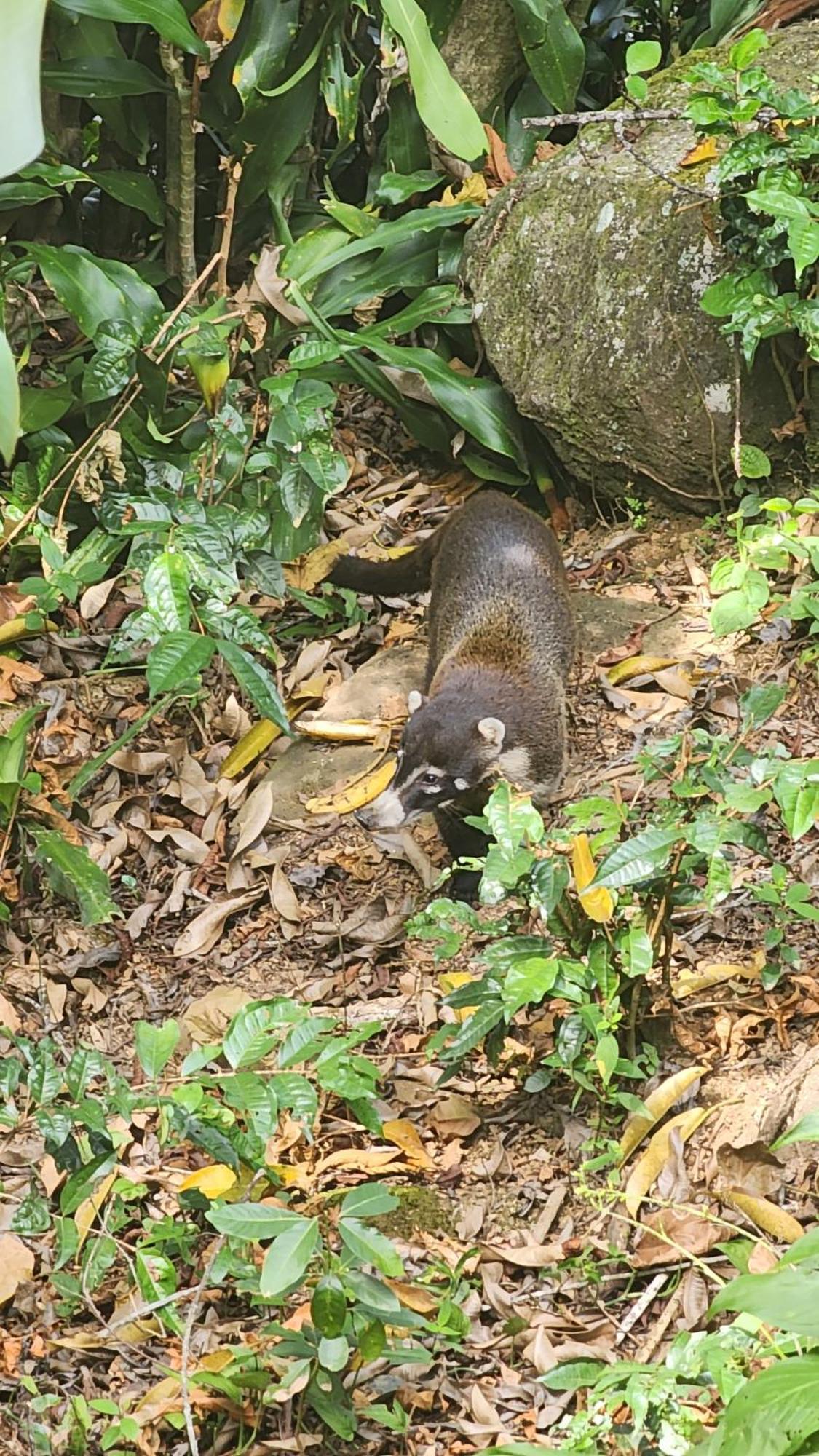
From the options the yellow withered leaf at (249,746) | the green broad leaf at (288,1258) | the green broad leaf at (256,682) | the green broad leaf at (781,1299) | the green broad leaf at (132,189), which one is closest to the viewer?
the green broad leaf at (781,1299)

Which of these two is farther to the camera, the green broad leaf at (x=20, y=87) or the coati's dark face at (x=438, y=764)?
the coati's dark face at (x=438, y=764)

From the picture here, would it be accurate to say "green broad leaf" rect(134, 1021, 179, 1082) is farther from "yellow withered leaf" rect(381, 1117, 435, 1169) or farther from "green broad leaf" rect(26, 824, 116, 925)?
"green broad leaf" rect(26, 824, 116, 925)

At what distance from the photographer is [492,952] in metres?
3.21

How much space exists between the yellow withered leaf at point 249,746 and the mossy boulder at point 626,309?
1633mm

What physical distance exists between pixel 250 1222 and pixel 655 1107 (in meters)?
1.04

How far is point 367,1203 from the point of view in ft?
8.67

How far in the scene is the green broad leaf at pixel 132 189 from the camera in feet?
17.5

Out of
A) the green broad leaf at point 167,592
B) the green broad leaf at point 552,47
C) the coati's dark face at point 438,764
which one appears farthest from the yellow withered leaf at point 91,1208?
the green broad leaf at point 552,47

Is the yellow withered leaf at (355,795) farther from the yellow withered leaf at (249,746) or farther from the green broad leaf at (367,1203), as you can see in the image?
the green broad leaf at (367,1203)

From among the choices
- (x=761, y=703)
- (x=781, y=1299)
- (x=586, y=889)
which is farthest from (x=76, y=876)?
(x=781, y=1299)

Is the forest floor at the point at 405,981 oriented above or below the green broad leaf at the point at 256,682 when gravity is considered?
below

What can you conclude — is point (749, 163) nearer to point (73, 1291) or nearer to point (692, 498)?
point (692, 498)

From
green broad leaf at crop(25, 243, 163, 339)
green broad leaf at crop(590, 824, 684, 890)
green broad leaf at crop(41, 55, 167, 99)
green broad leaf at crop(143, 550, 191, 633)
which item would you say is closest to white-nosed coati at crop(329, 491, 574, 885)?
green broad leaf at crop(143, 550, 191, 633)

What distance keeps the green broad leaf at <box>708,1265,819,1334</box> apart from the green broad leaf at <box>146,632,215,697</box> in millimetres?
2195
